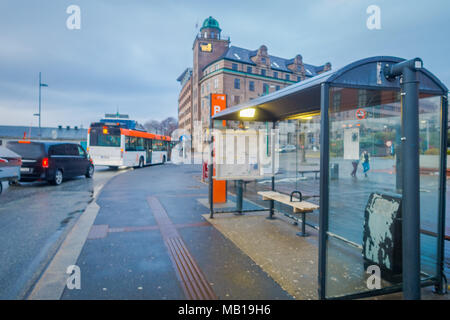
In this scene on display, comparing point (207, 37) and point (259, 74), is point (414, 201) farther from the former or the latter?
point (207, 37)

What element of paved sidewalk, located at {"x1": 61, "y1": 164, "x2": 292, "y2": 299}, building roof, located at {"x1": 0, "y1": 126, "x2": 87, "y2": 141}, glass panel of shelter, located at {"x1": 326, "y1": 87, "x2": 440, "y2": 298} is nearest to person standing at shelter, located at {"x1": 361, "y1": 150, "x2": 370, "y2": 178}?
→ glass panel of shelter, located at {"x1": 326, "y1": 87, "x2": 440, "y2": 298}

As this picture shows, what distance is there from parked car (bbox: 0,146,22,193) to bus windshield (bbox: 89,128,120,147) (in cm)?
859

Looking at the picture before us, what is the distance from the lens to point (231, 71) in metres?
57.3

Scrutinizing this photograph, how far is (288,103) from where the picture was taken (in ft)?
18.6

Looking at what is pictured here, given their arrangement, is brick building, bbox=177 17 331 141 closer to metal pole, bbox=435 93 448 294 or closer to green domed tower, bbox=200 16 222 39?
green domed tower, bbox=200 16 222 39

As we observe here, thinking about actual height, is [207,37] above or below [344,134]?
above

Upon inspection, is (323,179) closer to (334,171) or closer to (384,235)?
(334,171)

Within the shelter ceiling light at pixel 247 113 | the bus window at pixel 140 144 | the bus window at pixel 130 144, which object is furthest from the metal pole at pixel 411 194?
the bus window at pixel 140 144

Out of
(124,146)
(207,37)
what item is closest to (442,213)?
(124,146)

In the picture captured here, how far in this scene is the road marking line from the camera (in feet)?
11.2

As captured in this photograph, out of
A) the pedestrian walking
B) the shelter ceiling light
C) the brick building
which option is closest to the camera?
the pedestrian walking
